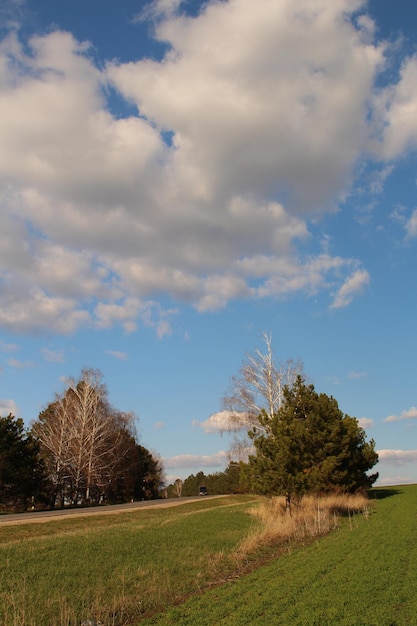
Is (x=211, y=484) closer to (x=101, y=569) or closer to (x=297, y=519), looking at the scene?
(x=297, y=519)

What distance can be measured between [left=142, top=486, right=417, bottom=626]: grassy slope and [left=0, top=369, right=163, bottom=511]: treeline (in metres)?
29.6

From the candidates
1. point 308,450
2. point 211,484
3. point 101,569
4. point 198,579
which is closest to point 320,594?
point 198,579

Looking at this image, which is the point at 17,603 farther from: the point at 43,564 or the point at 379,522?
the point at 379,522

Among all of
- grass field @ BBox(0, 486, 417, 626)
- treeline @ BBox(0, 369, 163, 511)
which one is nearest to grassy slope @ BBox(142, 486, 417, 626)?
grass field @ BBox(0, 486, 417, 626)

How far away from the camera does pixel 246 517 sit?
29.9 m

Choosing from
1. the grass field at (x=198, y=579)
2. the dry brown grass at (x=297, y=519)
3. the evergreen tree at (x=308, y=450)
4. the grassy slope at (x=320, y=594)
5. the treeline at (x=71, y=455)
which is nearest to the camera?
the grassy slope at (x=320, y=594)

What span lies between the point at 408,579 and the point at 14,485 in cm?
3576

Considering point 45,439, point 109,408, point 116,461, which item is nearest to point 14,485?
point 45,439

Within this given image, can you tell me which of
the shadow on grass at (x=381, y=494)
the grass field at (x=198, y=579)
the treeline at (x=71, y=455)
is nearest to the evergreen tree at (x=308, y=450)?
the grass field at (x=198, y=579)

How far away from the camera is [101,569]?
14.5 m

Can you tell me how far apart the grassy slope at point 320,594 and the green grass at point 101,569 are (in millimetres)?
1411

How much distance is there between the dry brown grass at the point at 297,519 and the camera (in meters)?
20.1

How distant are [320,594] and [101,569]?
22.1ft

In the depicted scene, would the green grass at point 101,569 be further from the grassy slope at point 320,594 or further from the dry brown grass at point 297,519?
the grassy slope at point 320,594
